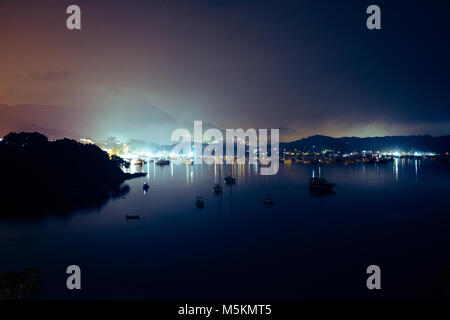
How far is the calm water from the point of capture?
1124 cm

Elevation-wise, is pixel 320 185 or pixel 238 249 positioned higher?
pixel 320 185

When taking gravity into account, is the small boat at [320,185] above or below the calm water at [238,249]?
above

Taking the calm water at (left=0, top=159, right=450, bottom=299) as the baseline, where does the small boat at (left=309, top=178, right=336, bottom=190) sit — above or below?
above

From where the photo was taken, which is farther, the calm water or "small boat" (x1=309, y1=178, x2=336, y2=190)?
"small boat" (x1=309, y1=178, x2=336, y2=190)

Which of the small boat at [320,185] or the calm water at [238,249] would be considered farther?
the small boat at [320,185]

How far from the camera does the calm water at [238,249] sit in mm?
11242

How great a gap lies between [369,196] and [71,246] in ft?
93.5

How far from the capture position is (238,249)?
15.4 metres

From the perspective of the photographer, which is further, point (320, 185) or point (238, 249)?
point (320, 185)
